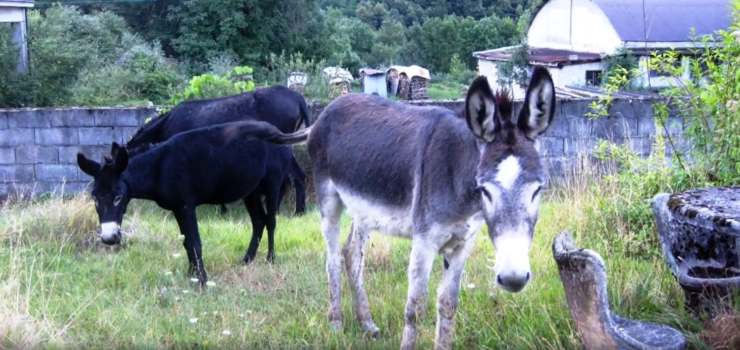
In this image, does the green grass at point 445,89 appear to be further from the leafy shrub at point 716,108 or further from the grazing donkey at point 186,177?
the leafy shrub at point 716,108

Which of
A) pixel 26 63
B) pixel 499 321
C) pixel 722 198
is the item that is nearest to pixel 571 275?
pixel 499 321

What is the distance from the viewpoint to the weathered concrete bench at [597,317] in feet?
13.5

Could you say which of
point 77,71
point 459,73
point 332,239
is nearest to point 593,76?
point 459,73

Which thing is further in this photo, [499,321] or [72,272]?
[72,272]

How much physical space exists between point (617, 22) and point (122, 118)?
83.5 feet

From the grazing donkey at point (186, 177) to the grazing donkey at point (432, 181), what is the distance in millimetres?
1318

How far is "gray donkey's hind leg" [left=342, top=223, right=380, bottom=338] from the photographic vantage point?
5.52 m

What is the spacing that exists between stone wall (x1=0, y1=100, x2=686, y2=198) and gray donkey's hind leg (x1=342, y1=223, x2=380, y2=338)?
Result: 5.86 meters

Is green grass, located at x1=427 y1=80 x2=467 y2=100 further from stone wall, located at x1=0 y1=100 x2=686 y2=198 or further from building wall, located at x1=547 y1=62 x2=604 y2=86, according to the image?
stone wall, located at x1=0 y1=100 x2=686 y2=198

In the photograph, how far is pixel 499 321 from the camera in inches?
203

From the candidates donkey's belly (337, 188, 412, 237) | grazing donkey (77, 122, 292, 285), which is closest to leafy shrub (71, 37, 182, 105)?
grazing donkey (77, 122, 292, 285)

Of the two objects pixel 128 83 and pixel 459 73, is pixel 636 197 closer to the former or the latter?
pixel 128 83

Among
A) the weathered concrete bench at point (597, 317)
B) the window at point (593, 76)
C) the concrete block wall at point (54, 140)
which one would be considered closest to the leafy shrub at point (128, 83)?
the concrete block wall at point (54, 140)

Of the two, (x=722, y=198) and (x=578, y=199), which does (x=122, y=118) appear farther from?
(x=722, y=198)
